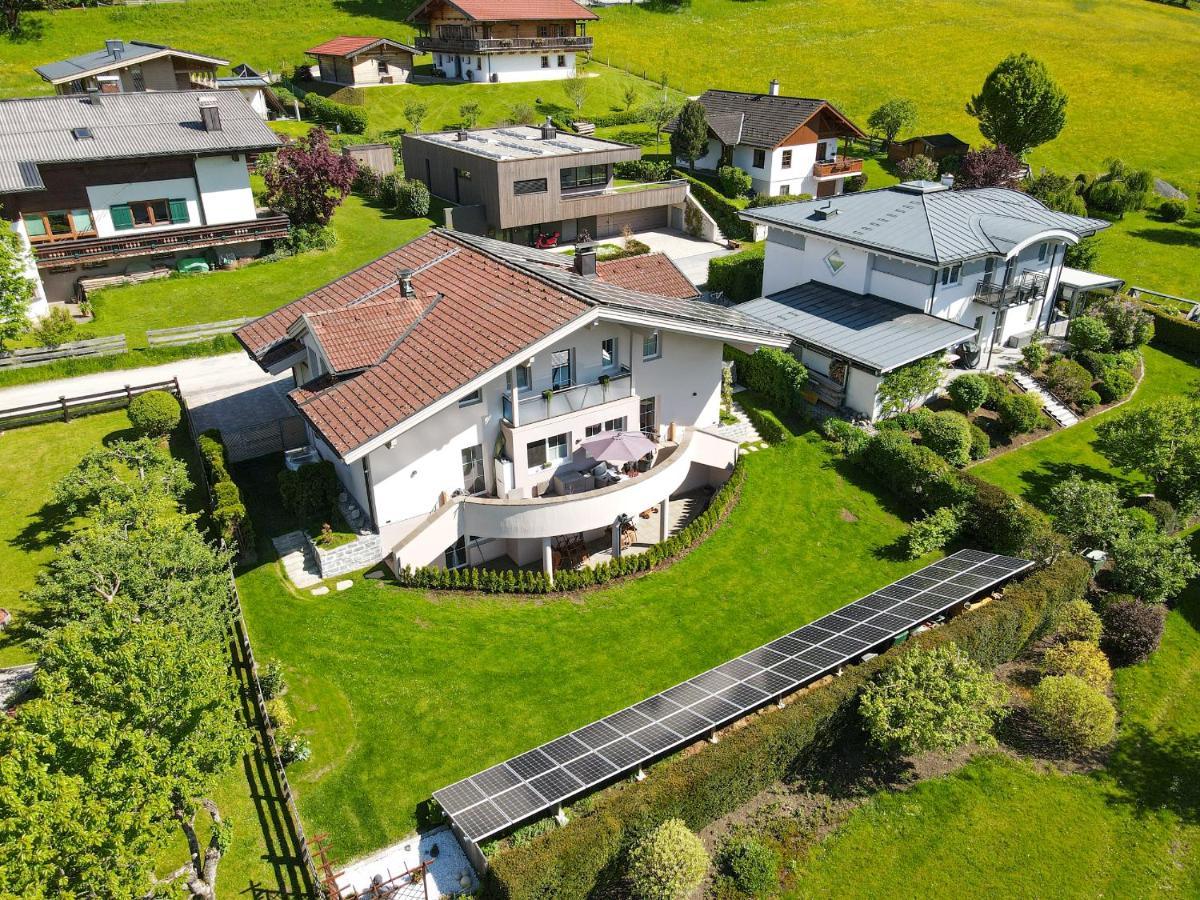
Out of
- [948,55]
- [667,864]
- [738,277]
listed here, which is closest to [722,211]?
[738,277]

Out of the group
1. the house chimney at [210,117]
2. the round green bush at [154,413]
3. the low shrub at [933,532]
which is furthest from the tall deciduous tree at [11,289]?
the low shrub at [933,532]

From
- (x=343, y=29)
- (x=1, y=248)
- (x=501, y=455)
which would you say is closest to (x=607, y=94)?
(x=343, y=29)

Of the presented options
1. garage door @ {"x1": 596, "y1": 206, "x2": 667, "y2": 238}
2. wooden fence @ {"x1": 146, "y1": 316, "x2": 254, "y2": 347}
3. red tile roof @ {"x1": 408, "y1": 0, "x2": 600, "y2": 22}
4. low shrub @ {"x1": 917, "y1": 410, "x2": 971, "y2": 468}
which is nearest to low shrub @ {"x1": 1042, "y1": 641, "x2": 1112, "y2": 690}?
low shrub @ {"x1": 917, "y1": 410, "x2": 971, "y2": 468}

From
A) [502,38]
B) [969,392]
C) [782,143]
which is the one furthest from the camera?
[502,38]

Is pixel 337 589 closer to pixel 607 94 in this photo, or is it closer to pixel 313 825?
pixel 313 825

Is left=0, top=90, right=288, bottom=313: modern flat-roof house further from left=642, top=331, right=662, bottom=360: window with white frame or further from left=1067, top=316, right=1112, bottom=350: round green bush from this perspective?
left=1067, top=316, right=1112, bottom=350: round green bush

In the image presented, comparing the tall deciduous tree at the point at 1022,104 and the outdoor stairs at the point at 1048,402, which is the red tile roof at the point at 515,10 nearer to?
the tall deciduous tree at the point at 1022,104

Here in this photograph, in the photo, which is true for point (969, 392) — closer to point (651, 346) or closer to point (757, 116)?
point (651, 346)
